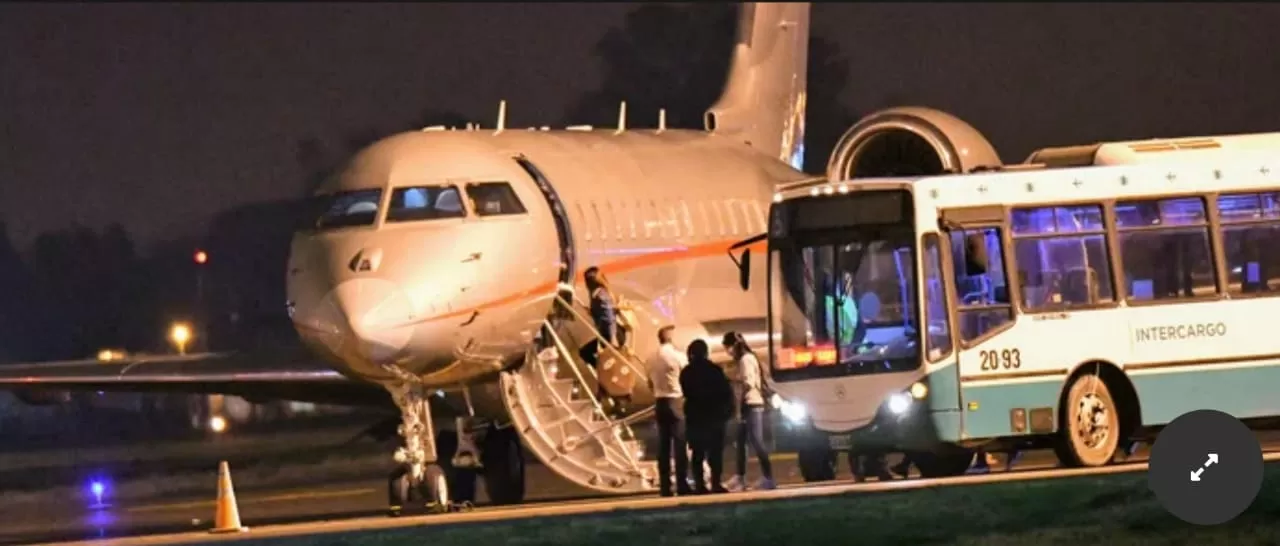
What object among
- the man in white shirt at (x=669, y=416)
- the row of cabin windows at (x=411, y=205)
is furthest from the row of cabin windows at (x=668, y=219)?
the man in white shirt at (x=669, y=416)

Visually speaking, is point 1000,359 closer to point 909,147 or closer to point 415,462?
point 415,462

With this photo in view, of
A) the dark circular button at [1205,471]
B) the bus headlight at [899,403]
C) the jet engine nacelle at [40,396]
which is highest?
the jet engine nacelle at [40,396]

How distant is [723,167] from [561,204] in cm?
478

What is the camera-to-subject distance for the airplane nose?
24.8 meters

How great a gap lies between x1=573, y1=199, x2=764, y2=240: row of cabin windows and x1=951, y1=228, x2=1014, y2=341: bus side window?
214 inches

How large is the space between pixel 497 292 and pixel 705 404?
9.37 ft

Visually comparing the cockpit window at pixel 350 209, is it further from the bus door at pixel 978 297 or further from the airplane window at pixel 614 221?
the bus door at pixel 978 297

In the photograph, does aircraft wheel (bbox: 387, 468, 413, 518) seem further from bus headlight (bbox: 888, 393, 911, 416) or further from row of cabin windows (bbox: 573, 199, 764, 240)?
bus headlight (bbox: 888, 393, 911, 416)

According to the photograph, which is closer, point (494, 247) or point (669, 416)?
point (669, 416)

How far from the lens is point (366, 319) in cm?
2477

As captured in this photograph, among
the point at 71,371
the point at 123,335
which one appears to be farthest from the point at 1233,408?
the point at 123,335

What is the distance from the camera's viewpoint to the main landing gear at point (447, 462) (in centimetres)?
2552

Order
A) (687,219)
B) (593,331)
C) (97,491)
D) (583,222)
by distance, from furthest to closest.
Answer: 1. (97,491)
2. (687,219)
3. (583,222)
4. (593,331)

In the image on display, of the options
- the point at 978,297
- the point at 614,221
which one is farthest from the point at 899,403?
the point at 614,221
